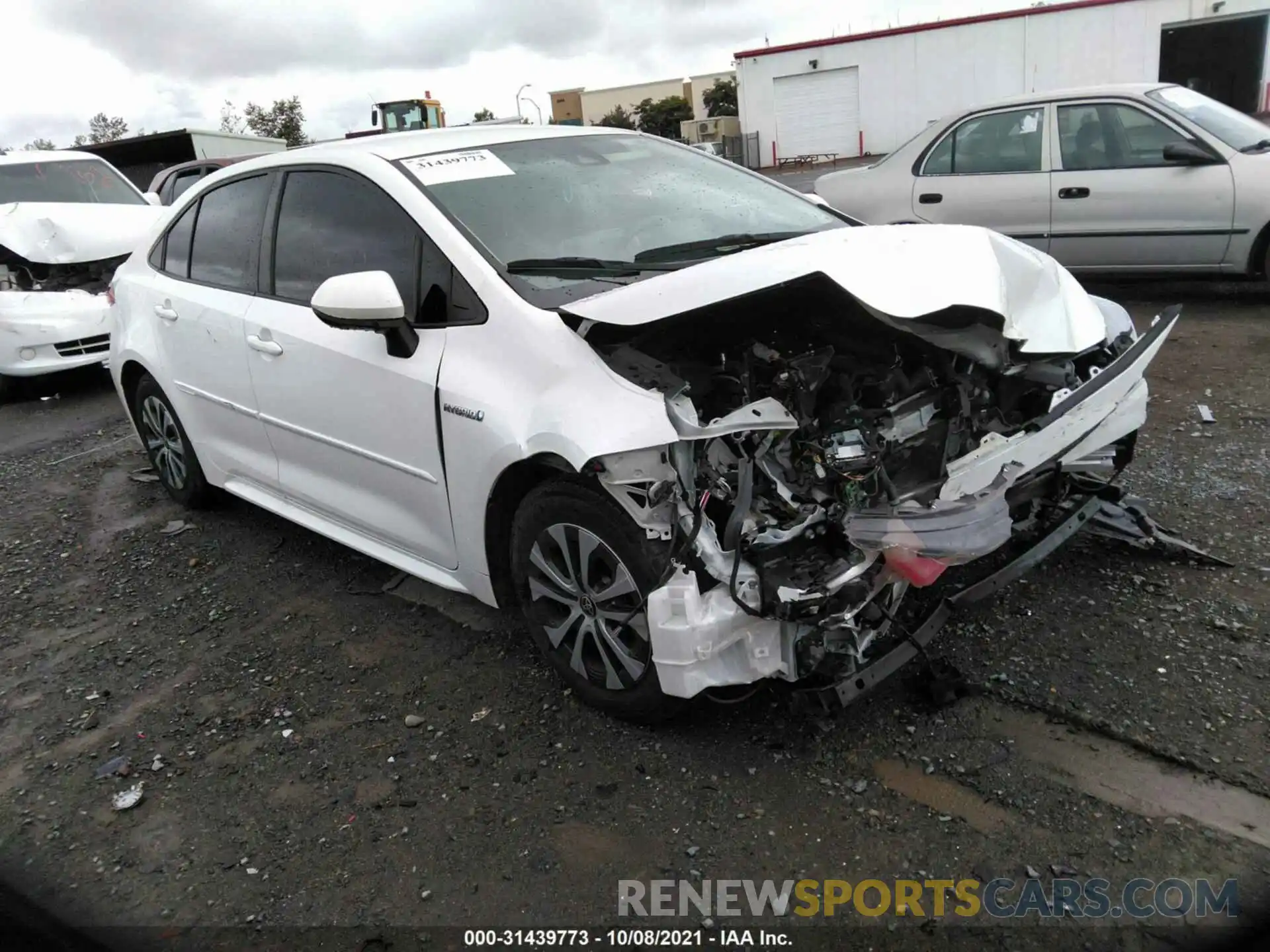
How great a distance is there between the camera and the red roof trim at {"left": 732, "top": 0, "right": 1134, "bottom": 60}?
1037 inches

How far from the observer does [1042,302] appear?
9.17 feet

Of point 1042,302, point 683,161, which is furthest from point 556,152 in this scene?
point 1042,302

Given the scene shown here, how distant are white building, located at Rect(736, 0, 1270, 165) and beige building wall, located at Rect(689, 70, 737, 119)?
54.8ft

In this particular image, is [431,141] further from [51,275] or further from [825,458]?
[51,275]

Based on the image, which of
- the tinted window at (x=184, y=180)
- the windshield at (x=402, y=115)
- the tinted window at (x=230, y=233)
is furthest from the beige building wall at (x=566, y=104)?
the tinted window at (x=230, y=233)

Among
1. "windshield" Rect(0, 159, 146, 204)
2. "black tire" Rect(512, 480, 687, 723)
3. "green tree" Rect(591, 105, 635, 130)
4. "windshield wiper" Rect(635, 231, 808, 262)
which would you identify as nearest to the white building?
"green tree" Rect(591, 105, 635, 130)

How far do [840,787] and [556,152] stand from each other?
2.49 m

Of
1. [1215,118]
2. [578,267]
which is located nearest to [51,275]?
[578,267]

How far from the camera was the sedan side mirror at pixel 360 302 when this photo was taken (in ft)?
9.54

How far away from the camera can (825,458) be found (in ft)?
8.32

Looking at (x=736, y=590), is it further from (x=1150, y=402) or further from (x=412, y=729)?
(x=1150, y=402)

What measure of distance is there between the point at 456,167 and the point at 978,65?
29534 mm

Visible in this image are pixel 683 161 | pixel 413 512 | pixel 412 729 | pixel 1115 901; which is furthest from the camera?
pixel 683 161

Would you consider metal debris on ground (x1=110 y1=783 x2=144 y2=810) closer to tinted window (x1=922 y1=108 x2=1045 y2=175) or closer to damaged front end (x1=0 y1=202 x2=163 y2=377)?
damaged front end (x1=0 y1=202 x2=163 y2=377)
